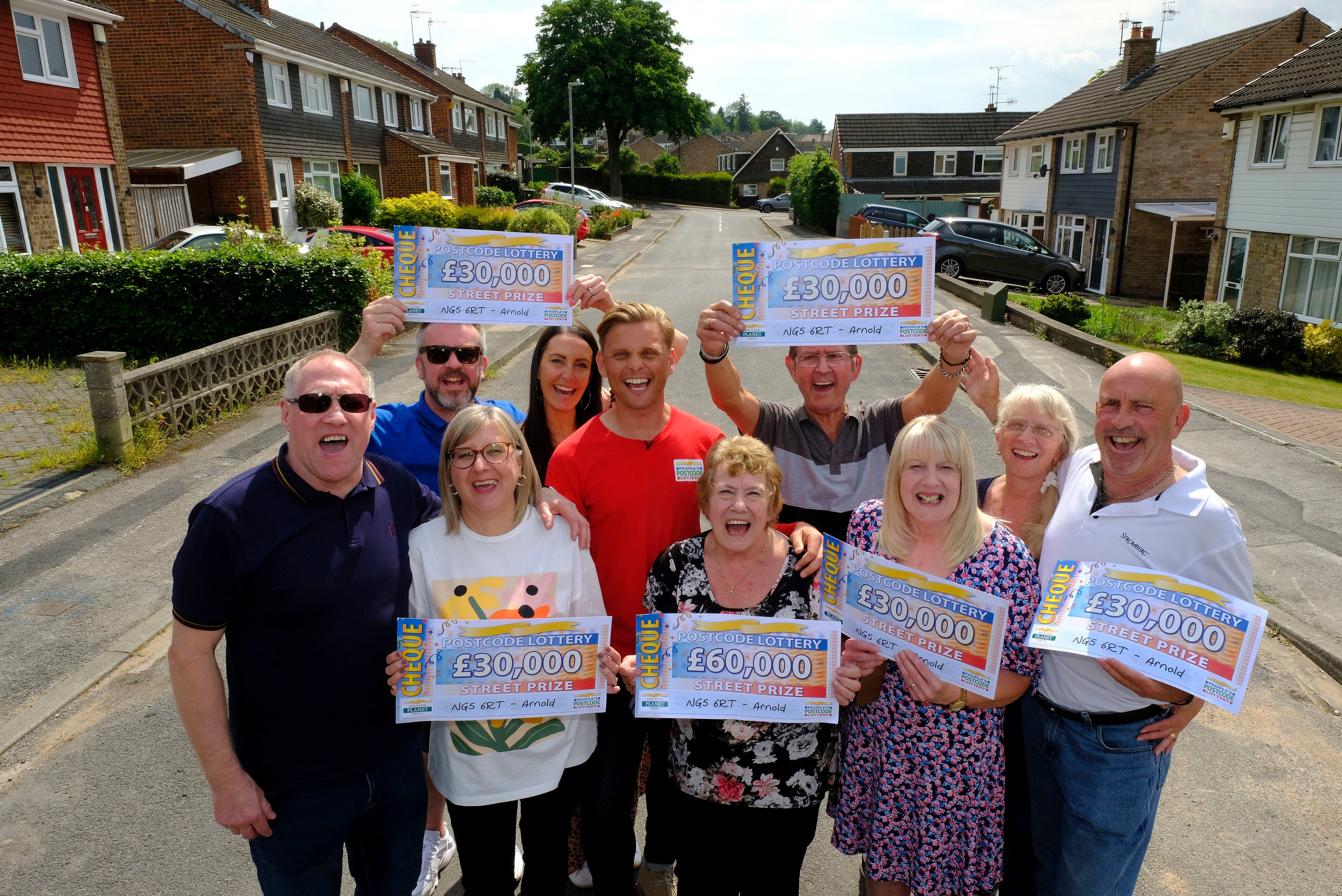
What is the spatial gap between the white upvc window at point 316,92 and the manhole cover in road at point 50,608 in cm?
3024

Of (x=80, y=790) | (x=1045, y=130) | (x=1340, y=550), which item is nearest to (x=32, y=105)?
(x=80, y=790)

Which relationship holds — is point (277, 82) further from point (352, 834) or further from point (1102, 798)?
point (1102, 798)

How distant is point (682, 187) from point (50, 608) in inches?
2809

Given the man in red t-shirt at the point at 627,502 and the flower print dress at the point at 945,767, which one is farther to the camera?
the man in red t-shirt at the point at 627,502

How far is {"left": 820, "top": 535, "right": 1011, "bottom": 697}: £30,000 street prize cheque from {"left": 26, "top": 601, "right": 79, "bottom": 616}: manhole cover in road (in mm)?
6225

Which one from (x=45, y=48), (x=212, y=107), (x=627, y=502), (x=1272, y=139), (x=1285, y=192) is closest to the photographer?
(x=627, y=502)

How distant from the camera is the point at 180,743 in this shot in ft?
16.2

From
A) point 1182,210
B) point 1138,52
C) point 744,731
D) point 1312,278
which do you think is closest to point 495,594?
point 744,731

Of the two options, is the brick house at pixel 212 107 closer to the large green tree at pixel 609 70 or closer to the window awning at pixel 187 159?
the window awning at pixel 187 159

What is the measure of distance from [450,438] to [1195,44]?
125 feet

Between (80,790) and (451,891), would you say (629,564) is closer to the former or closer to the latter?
(451,891)

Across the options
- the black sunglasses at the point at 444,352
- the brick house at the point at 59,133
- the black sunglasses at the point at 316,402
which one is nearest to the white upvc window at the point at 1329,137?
the black sunglasses at the point at 444,352

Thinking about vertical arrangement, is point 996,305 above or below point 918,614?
below

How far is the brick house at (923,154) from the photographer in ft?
186
